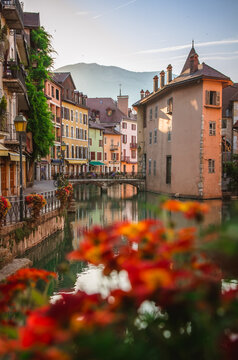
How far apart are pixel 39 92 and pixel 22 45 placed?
15.0 ft

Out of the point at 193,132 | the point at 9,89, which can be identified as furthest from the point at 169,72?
the point at 9,89

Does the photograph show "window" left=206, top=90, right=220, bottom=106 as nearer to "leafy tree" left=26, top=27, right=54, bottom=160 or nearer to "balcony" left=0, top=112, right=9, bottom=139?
"leafy tree" left=26, top=27, right=54, bottom=160

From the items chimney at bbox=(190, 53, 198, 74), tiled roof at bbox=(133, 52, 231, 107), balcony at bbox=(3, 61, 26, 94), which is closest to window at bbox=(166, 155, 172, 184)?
tiled roof at bbox=(133, 52, 231, 107)

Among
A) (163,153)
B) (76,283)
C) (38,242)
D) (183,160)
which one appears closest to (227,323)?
(76,283)

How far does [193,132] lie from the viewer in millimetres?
29906

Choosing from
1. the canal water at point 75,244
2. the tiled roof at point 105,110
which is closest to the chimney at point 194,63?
the canal water at point 75,244

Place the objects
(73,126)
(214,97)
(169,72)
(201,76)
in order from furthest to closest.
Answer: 1. (73,126)
2. (169,72)
3. (214,97)
4. (201,76)

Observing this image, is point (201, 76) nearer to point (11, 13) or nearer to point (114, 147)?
point (11, 13)

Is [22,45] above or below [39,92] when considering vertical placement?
above

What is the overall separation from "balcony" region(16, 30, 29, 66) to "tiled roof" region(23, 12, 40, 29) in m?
5.23

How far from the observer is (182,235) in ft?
5.07

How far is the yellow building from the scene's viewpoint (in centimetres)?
4678

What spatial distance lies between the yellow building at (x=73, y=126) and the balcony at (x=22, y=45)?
21.5m

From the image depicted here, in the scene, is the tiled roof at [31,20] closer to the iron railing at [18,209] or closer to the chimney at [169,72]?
the chimney at [169,72]
